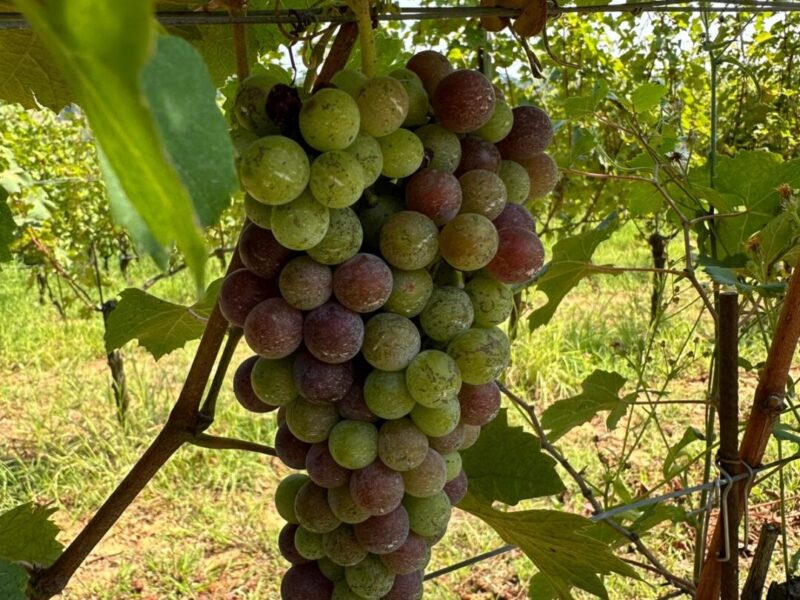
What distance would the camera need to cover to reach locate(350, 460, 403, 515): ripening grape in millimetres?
547

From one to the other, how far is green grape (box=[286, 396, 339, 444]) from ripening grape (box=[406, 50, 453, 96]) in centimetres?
24

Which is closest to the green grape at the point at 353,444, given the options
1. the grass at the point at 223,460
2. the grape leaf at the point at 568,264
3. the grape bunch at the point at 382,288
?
the grape bunch at the point at 382,288

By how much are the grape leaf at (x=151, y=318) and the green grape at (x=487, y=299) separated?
34 cm

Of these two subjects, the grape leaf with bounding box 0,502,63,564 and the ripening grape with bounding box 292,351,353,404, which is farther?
the grape leaf with bounding box 0,502,63,564

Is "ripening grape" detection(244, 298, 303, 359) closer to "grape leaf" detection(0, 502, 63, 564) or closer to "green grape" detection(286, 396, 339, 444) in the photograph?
"green grape" detection(286, 396, 339, 444)

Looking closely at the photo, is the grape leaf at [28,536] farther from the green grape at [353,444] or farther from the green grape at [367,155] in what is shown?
the green grape at [367,155]

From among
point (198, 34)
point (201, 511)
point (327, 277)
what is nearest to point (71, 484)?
point (201, 511)

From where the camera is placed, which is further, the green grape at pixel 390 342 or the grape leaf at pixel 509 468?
the grape leaf at pixel 509 468

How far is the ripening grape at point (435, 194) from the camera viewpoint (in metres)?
0.51

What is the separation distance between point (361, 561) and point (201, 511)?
2154mm

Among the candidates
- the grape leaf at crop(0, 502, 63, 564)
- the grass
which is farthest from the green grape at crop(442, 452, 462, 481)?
the grass

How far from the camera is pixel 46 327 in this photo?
4.38 m

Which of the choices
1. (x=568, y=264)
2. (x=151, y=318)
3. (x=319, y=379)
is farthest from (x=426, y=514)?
(x=568, y=264)

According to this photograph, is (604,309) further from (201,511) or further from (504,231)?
(504,231)
